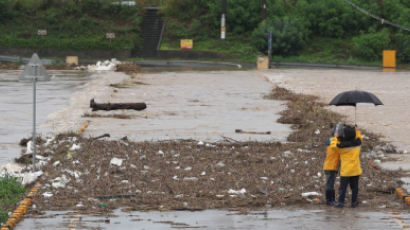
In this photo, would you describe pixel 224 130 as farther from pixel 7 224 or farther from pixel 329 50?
pixel 329 50

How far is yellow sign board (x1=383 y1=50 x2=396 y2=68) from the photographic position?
60.3 m

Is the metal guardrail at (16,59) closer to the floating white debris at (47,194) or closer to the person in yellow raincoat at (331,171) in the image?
the floating white debris at (47,194)

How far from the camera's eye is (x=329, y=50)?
67.5 meters

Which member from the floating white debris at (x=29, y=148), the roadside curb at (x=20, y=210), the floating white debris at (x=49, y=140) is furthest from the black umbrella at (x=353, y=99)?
the floating white debris at (x=49, y=140)

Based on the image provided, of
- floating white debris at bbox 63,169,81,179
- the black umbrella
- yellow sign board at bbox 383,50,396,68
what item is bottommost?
floating white debris at bbox 63,169,81,179

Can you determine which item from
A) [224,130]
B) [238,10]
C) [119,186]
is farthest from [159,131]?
[238,10]

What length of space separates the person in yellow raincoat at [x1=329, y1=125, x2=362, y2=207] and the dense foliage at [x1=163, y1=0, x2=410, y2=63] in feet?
177

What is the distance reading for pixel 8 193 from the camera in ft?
39.0

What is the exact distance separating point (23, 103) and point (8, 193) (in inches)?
707

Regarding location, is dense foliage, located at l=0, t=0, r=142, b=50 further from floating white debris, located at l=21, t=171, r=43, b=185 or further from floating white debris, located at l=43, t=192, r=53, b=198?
floating white debris, located at l=43, t=192, r=53, b=198

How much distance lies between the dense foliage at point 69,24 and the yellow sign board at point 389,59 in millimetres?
23662

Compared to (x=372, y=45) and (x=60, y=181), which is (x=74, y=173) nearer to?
(x=60, y=181)

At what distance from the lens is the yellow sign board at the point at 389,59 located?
60312mm

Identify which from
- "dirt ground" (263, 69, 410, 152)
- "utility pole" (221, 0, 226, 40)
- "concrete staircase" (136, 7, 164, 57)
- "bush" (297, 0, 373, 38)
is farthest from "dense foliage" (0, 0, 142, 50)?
"dirt ground" (263, 69, 410, 152)
